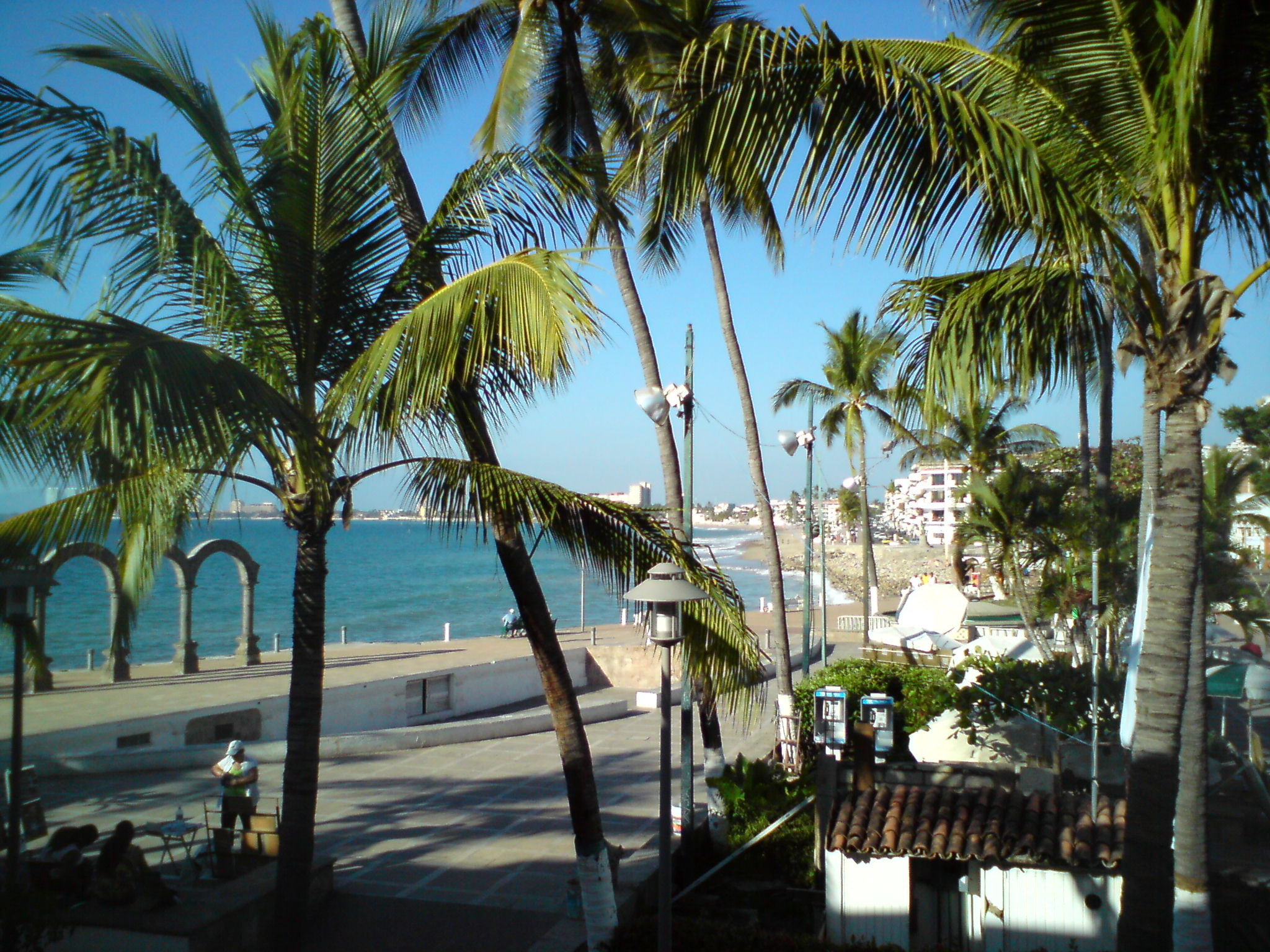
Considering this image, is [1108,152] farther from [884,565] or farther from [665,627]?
[884,565]

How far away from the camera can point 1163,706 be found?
4434 millimetres

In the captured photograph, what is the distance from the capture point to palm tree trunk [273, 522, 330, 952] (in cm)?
636

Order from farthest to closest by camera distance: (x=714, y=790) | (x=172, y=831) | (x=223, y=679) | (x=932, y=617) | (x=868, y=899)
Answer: (x=223, y=679) < (x=932, y=617) < (x=714, y=790) < (x=172, y=831) < (x=868, y=899)

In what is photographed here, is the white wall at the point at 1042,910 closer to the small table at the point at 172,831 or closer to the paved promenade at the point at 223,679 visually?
the paved promenade at the point at 223,679

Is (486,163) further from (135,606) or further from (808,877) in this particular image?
(808,877)

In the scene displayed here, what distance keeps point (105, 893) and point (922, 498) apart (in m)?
115

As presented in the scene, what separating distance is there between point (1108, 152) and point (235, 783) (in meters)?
9.30

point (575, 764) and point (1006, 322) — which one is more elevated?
point (1006, 322)

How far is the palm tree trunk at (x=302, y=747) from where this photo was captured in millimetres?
6363

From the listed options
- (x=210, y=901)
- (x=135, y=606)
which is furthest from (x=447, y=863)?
(x=135, y=606)

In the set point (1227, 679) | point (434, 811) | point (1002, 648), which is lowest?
point (434, 811)

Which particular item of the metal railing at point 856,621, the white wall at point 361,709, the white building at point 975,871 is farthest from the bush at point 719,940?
the metal railing at point 856,621

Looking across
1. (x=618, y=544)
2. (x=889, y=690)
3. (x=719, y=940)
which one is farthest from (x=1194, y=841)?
(x=889, y=690)

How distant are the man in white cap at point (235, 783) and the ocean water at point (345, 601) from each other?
15.4m
